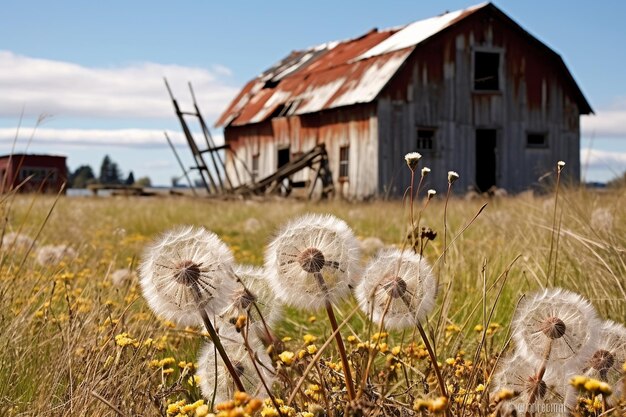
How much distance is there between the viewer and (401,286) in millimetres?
2348

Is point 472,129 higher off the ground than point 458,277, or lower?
higher

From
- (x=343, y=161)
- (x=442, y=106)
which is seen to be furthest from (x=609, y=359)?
(x=343, y=161)

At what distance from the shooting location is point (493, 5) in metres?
21.5

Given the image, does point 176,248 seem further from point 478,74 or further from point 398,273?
point 478,74

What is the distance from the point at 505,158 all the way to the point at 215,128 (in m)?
12.1

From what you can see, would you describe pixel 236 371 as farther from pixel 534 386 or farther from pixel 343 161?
pixel 343 161

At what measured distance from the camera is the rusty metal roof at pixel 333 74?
20719 mm

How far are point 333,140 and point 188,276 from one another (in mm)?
20264

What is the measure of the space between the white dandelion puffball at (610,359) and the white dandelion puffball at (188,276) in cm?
120

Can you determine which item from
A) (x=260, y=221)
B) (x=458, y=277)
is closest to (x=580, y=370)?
(x=458, y=277)

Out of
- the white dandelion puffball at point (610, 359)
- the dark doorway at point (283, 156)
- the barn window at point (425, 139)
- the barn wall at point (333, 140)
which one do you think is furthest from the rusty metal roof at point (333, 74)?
the white dandelion puffball at point (610, 359)

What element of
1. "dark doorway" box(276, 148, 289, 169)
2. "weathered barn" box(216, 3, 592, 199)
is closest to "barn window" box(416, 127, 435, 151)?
"weathered barn" box(216, 3, 592, 199)

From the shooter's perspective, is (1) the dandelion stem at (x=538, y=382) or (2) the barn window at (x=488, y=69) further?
(2) the barn window at (x=488, y=69)

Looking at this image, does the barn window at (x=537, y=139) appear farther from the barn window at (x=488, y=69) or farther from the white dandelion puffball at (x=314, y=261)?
the white dandelion puffball at (x=314, y=261)
